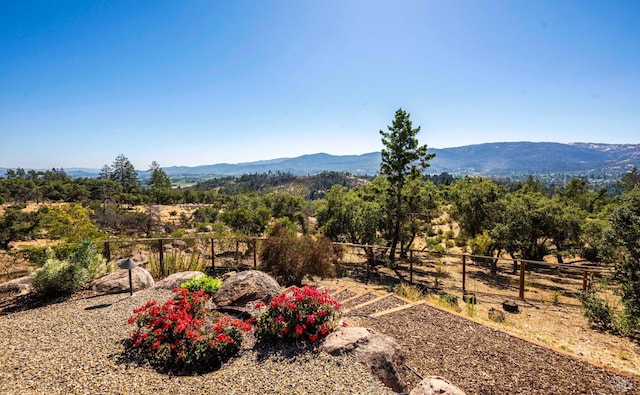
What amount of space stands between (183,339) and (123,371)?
2.63 feet

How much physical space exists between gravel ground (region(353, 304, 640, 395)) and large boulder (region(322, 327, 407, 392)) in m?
0.30

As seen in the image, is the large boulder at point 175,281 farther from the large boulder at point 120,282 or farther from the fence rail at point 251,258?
the fence rail at point 251,258

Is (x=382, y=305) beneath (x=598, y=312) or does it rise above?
above

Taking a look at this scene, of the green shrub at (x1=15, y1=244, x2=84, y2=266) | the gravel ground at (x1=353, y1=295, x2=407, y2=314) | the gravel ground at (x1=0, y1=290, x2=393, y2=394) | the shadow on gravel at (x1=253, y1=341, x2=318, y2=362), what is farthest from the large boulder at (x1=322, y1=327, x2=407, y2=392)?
the green shrub at (x1=15, y1=244, x2=84, y2=266)

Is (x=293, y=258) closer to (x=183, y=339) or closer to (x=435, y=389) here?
(x=183, y=339)

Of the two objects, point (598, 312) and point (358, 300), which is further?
point (358, 300)

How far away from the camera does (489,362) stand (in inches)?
183

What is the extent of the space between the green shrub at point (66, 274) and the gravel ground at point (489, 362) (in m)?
6.58

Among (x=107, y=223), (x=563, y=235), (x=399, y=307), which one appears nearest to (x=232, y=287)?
(x=399, y=307)

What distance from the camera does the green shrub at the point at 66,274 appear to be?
6.94 meters

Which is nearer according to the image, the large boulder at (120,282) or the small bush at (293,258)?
the large boulder at (120,282)

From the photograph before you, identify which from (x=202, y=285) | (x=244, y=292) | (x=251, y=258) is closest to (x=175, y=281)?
(x=202, y=285)

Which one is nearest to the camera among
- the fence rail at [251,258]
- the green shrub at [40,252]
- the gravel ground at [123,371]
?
the gravel ground at [123,371]

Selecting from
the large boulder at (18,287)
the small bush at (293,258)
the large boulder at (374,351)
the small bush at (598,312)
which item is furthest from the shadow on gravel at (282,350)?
the small bush at (598,312)
